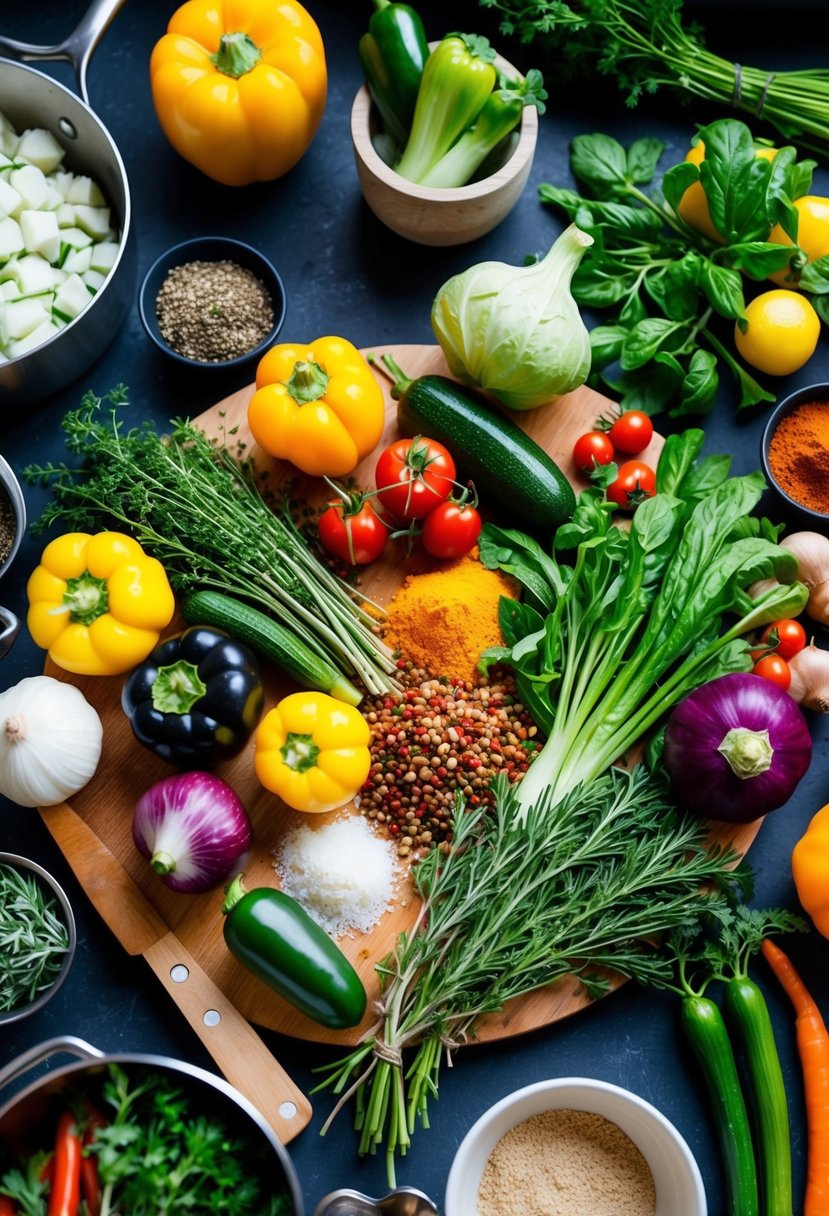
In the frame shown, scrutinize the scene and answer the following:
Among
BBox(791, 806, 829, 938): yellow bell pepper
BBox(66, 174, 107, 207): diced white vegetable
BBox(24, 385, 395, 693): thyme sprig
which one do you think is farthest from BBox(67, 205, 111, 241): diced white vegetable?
BBox(791, 806, 829, 938): yellow bell pepper

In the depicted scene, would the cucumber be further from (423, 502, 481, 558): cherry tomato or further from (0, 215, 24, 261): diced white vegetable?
(0, 215, 24, 261): diced white vegetable

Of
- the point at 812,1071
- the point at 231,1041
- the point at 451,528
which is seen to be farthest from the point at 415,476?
the point at 812,1071

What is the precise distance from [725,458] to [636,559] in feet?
0.99

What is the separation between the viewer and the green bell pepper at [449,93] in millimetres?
1853

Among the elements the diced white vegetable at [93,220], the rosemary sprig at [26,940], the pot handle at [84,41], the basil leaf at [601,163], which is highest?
the pot handle at [84,41]

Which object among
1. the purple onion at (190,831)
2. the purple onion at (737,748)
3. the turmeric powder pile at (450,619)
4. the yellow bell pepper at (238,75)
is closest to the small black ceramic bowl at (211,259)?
the yellow bell pepper at (238,75)

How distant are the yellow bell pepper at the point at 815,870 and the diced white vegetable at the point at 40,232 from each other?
5.27ft

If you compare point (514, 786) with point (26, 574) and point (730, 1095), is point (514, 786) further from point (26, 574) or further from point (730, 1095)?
point (26, 574)

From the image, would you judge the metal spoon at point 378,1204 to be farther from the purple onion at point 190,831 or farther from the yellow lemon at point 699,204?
the yellow lemon at point 699,204

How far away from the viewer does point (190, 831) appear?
165 centimetres

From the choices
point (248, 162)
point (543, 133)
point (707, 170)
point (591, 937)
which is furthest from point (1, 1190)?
point (543, 133)

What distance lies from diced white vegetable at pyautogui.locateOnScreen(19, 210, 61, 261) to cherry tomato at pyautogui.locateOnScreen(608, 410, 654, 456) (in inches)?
40.5

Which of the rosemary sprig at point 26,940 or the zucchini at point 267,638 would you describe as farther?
the zucchini at point 267,638

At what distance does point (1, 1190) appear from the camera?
1.33 metres
